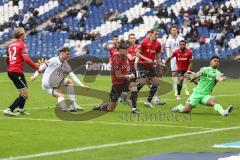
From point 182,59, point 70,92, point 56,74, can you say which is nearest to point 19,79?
point 56,74

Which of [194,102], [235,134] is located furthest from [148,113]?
[235,134]

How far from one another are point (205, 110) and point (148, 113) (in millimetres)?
2059

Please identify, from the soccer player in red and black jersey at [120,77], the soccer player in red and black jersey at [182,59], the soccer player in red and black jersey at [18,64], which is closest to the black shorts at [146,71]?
the soccer player in red and black jersey at [182,59]

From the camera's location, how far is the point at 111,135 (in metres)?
13.4

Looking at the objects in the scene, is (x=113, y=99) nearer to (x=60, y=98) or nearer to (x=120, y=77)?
(x=120, y=77)

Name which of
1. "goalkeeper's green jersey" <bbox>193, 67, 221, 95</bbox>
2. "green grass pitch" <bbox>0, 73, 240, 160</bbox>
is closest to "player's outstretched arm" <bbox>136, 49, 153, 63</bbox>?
"green grass pitch" <bbox>0, 73, 240, 160</bbox>

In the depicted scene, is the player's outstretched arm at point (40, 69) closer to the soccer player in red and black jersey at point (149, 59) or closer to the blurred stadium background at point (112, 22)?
the soccer player in red and black jersey at point (149, 59)

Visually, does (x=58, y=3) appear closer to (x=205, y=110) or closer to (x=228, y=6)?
(x=228, y=6)

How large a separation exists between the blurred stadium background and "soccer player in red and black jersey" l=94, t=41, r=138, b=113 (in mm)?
21068

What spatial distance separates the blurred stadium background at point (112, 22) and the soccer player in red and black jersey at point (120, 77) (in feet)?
69.1

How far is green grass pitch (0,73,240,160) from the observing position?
11164 millimetres

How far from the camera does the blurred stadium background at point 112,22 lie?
135 feet

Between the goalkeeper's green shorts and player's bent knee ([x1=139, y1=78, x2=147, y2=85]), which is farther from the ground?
player's bent knee ([x1=139, y1=78, x2=147, y2=85])

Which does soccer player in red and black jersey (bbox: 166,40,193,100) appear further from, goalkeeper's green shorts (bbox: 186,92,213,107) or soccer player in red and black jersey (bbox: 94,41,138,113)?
goalkeeper's green shorts (bbox: 186,92,213,107)
